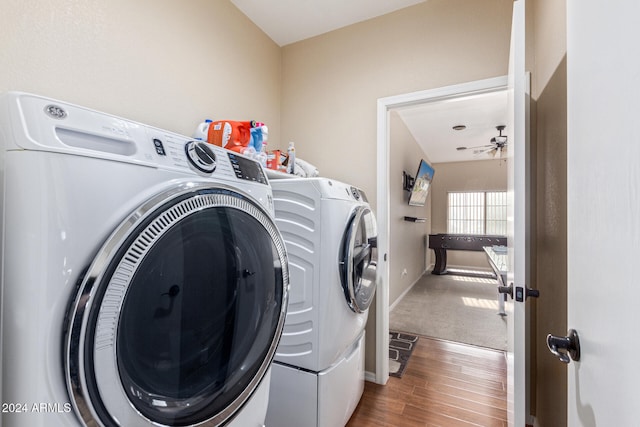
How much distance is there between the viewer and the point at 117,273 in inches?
19.7

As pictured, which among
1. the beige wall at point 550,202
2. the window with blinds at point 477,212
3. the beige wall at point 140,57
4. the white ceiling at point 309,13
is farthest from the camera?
the window with blinds at point 477,212

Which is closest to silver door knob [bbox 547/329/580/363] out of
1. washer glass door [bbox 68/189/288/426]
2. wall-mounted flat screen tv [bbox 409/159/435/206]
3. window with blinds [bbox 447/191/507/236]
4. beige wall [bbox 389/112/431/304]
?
washer glass door [bbox 68/189/288/426]

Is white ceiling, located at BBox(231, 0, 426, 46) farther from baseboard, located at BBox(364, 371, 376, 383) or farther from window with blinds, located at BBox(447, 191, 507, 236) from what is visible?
window with blinds, located at BBox(447, 191, 507, 236)

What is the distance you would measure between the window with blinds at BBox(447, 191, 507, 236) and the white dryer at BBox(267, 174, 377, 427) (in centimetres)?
645

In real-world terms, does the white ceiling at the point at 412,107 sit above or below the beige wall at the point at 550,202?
above

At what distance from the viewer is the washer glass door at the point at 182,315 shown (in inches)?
19.0

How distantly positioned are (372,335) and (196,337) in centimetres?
162

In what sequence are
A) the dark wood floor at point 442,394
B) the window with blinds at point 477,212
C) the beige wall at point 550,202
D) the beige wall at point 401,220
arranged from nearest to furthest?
the beige wall at point 550,202, the dark wood floor at point 442,394, the beige wall at point 401,220, the window with blinds at point 477,212

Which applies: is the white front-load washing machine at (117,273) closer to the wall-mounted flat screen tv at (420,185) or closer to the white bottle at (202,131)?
the white bottle at (202,131)

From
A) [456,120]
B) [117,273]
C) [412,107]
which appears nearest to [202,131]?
[117,273]

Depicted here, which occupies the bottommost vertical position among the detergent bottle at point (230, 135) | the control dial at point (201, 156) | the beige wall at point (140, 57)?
the control dial at point (201, 156)

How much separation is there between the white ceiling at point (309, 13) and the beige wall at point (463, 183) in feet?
18.8

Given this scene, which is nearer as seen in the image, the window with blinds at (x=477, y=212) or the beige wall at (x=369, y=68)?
the beige wall at (x=369, y=68)

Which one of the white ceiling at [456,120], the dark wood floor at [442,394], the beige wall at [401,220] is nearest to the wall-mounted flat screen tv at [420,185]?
the beige wall at [401,220]
